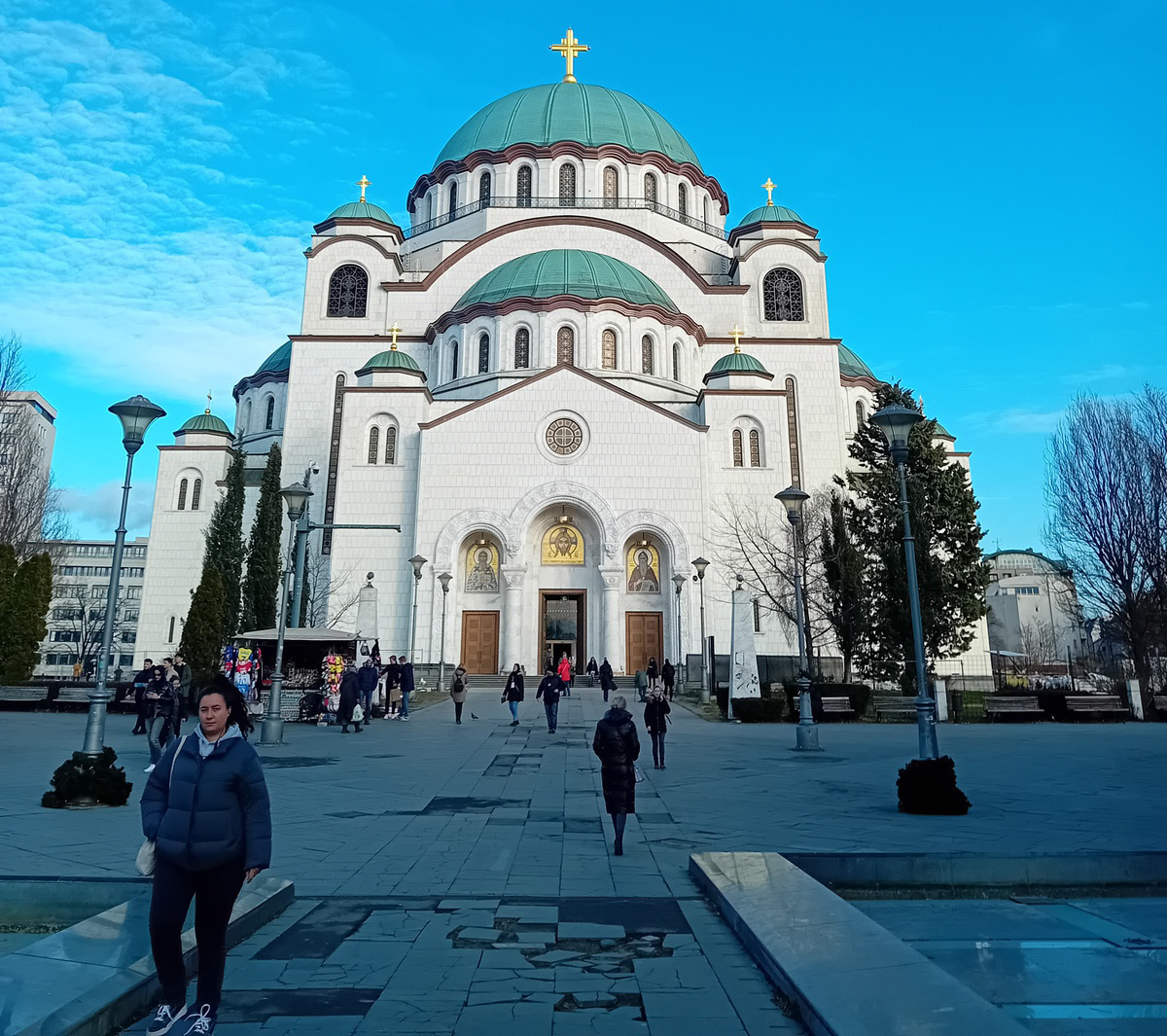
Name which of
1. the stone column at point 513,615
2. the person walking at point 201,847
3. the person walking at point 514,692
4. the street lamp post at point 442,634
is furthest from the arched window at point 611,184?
the person walking at point 201,847

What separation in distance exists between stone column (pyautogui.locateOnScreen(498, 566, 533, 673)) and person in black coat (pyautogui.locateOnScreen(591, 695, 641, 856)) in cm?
2369

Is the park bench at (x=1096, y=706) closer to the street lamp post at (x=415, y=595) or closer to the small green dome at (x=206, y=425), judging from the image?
the street lamp post at (x=415, y=595)

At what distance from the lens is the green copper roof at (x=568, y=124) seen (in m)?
42.6

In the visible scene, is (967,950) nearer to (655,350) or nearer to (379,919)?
(379,919)

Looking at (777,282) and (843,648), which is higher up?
(777,282)

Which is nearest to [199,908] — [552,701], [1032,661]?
[552,701]

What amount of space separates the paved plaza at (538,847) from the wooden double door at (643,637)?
1680cm

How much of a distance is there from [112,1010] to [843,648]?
25.9 meters

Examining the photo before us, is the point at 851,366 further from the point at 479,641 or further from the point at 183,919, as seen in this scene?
the point at 183,919

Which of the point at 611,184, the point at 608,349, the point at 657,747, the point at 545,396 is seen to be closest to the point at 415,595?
the point at 545,396

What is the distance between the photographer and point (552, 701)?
16.8 m

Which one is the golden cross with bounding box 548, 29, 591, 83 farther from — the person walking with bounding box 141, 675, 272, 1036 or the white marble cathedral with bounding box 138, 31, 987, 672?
the person walking with bounding box 141, 675, 272, 1036

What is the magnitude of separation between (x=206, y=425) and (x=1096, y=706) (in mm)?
35892

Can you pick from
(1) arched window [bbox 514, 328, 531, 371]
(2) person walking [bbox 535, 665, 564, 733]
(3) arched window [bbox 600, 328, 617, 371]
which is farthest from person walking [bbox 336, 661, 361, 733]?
(3) arched window [bbox 600, 328, 617, 371]
